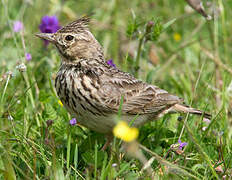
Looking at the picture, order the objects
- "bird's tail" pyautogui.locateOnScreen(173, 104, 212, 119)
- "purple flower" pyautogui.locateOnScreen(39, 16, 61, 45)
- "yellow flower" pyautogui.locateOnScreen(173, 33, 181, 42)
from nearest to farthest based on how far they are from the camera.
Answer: "bird's tail" pyautogui.locateOnScreen(173, 104, 212, 119)
"purple flower" pyautogui.locateOnScreen(39, 16, 61, 45)
"yellow flower" pyautogui.locateOnScreen(173, 33, 181, 42)

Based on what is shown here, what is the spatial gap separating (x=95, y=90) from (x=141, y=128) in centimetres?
102

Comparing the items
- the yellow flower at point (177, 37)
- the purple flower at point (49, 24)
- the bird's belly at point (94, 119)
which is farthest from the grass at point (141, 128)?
the purple flower at point (49, 24)

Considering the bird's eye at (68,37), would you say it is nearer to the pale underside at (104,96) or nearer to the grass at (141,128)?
the pale underside at (104,96)

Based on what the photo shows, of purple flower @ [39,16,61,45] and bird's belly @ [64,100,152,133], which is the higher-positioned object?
purple flower @ [39,16,61,45]

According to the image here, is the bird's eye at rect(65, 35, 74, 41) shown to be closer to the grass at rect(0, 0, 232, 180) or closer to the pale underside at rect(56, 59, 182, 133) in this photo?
the pale underside at rect(56, 59, 182, 133)

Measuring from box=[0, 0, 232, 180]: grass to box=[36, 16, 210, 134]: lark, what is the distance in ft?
0.67

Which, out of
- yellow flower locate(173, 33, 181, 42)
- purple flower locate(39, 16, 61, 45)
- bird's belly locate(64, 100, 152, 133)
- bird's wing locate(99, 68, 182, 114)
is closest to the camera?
bird's belly locate(64, 100, 152, 133)

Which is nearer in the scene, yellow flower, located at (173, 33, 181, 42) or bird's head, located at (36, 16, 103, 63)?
bird's head, located at (36, 16, 103, 63)

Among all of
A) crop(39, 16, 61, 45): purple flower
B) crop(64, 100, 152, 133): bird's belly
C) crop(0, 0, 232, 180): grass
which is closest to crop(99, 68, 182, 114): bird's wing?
crop(64, 100, 152, 133): bird's belly

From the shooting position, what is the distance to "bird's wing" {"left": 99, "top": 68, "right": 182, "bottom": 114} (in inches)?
174

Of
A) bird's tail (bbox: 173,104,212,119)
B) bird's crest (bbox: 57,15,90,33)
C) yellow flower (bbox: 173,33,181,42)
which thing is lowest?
bird's tail (bbox: 173,104,212,119)

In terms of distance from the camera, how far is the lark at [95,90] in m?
4.30

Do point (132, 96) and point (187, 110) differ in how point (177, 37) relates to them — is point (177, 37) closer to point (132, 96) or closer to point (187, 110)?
point (187, 110)

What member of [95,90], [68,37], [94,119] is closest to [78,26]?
[68,37]
